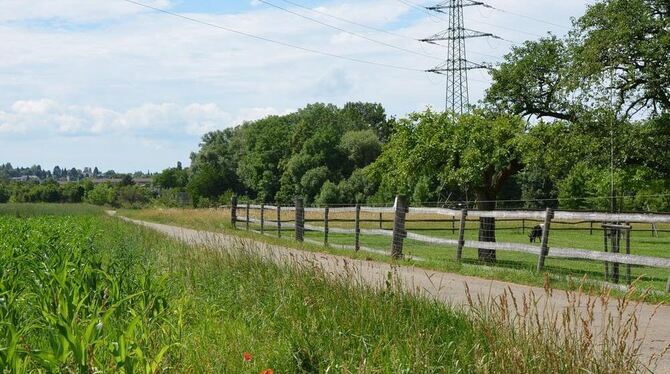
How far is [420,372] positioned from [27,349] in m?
2.26

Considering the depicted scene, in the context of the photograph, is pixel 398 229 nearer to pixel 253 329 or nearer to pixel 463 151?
pixel 463 151

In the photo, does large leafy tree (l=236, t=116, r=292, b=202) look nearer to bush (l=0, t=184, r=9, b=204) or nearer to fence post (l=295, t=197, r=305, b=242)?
bush (l=0, t=184, r=9, b=204)

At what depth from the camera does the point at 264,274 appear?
9320mm

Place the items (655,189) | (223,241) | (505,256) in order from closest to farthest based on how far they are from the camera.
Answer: (223,241) < (655,189) < (505,256)

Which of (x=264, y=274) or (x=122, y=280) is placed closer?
(x=122, y=280)

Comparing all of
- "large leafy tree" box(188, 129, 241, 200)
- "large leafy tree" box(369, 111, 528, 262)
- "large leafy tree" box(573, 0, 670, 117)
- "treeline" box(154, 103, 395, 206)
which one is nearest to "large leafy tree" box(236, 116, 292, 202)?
"treeline" box(154, 103, 395, 206)

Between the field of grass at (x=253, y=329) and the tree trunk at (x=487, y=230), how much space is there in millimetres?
9279

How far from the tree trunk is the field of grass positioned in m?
9.28

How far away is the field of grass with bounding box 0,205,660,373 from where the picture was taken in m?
4.56

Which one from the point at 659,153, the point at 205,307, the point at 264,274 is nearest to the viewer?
the point at 205,307

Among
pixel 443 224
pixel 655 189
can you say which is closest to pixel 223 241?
pixel 655 189

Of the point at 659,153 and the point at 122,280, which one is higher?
the point at 659,153

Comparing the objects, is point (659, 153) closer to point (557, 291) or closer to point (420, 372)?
point (557, 291)

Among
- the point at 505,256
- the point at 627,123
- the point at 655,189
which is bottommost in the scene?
the point at 505,256
